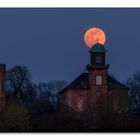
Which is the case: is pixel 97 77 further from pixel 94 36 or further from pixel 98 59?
pixel 94 36

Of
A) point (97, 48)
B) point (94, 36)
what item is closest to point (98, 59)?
point (97, 48)

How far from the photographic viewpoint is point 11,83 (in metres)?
51.3

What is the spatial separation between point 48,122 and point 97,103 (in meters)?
0.85

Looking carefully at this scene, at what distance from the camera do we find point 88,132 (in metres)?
51.0

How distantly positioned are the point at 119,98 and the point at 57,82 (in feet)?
3.37

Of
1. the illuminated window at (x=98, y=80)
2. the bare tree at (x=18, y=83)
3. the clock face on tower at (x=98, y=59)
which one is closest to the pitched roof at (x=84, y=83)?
the illuminated window at (x=98, y=80)

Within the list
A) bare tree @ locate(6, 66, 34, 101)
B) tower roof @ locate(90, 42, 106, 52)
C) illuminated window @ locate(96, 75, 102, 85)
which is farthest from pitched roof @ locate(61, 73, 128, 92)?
bare tree @ locate(6, 66, 34, 101)

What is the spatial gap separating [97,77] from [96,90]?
8.8 inches

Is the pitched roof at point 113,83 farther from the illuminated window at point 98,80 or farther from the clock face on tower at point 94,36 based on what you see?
the clock face on tower at point 94,36

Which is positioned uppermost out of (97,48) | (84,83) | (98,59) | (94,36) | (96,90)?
(94,36)

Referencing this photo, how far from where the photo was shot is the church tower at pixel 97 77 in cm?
5128

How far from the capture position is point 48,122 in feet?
168

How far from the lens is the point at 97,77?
168ft

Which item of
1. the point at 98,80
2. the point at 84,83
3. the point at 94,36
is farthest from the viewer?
the point at 84,83
